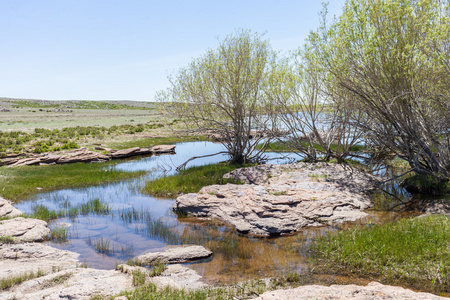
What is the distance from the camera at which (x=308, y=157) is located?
74.4 feet

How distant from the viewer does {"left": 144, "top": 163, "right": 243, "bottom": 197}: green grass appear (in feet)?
55.3

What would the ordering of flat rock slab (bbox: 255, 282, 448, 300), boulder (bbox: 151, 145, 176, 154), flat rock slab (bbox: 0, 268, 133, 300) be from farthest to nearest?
boulder (bbox: 151, 145, 176, 154) → flat rock slab (bbox: 0, 268, 133, 300) → flat rock slab (bbox: 255, 282, 448, 300)

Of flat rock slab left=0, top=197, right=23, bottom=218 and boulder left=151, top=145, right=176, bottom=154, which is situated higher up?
boulder left=151, top=145, right=176, bottom=154

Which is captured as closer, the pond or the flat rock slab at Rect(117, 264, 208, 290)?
the flat rock slab at Rect(117, 264, 208, 290)

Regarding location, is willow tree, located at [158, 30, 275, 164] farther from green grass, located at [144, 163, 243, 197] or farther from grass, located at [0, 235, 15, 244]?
grass, located at [0, 235, 15, 244]

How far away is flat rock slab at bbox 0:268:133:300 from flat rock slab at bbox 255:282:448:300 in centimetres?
289

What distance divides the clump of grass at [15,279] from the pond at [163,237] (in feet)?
5.49

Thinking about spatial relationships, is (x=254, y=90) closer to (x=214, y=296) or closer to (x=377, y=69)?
(x=377, y=69)

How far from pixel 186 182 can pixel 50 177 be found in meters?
8.89

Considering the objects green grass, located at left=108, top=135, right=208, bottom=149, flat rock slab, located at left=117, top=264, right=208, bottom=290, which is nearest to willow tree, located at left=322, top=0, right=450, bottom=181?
flat rock slab, located at left=117, top=264, right=208, bottom=290

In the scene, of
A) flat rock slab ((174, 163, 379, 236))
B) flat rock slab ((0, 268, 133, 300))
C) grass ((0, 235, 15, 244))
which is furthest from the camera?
flat rock slab ((174, 163, 379, 236))

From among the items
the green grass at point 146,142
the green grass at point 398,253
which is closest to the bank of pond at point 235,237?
the green grass at point 398,253

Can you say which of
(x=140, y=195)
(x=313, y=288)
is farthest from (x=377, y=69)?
(x=140, y=195)

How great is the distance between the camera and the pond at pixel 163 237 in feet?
27.3
